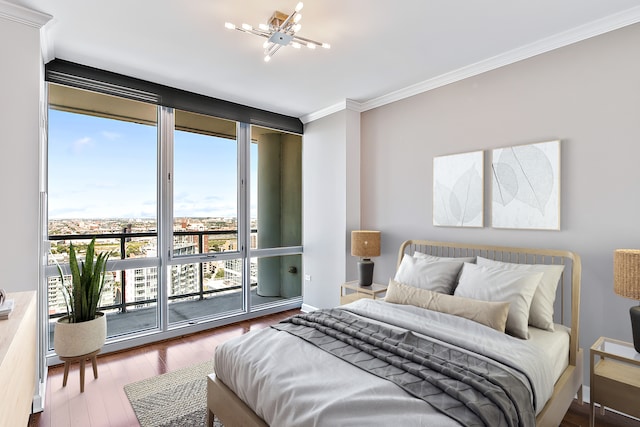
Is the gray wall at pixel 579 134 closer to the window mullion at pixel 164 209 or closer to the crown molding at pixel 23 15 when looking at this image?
the window mullion at pixel 164 209

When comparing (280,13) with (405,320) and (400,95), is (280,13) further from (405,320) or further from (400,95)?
(405,320)

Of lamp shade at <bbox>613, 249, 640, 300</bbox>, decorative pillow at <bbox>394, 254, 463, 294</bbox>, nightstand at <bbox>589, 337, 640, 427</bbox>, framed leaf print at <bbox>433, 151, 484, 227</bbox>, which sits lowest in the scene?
nightstand at <bbox>589, 337, 640, 427</bbox>

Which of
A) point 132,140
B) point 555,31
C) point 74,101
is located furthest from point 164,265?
point 555,31

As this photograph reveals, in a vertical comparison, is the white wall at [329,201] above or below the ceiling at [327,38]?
below

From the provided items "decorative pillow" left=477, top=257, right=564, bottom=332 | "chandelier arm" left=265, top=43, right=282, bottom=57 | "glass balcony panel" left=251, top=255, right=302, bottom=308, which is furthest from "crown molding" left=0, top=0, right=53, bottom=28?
"decorative pillow" left=477, top=257, right=564, bottom=332

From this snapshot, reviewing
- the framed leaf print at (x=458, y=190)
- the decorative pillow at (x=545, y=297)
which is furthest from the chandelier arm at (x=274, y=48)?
the decorative pillow at (x=545, y=297)

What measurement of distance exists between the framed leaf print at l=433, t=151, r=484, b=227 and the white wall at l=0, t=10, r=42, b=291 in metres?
3.32

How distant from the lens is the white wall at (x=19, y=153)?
86.7 inches

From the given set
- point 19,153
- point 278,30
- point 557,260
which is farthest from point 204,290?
point 557,260

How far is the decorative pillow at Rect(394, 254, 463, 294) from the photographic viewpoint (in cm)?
268

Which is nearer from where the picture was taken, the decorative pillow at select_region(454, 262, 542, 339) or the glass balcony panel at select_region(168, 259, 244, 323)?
the decorative pillow at select_region(454, 262, 542, 339)

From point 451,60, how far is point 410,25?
2.43 feet

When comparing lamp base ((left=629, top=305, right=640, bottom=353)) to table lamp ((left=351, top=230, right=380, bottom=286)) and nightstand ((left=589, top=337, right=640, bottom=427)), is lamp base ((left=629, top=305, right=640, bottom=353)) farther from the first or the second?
table lamp ((left=351, top=230, right=380, bottom=286))

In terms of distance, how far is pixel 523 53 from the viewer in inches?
107
